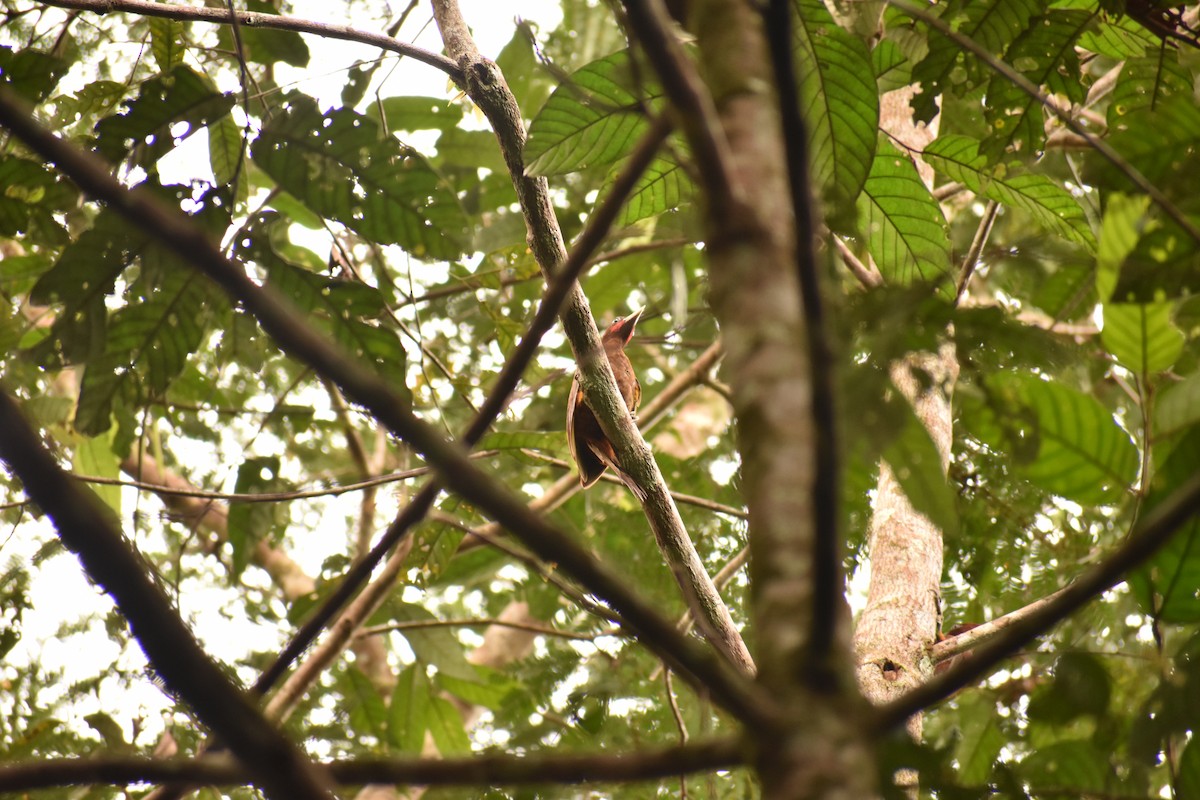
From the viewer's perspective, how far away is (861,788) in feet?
1.75

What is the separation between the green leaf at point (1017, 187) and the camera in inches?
73.6

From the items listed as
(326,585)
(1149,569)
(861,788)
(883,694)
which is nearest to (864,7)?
(1149,569)

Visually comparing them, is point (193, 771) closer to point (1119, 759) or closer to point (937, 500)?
point (937, 500)

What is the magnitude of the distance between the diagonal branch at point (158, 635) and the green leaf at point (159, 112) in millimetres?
1282

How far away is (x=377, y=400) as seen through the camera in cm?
65

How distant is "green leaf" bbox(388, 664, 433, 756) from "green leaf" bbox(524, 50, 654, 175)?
2.27m

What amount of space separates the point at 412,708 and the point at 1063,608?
Answer: 307 centimetres

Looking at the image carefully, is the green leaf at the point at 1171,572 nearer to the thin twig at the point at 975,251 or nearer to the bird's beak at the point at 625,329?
the thin twig at the point at 975,251

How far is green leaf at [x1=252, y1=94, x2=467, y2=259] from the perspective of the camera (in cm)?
168

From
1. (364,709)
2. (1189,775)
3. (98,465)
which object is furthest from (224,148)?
(364,709)

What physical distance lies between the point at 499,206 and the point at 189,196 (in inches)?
96.8

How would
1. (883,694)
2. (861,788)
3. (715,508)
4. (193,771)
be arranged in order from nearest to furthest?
1. (861,788)
2. (193,771)
3. (883,694)
4. (715,508)

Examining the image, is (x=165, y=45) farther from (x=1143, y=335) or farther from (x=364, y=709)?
(x=364, y=709)

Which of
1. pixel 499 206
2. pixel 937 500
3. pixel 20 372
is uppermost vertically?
pixel 499 206
